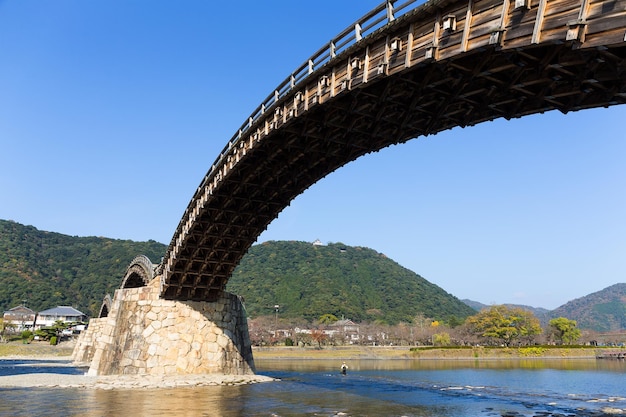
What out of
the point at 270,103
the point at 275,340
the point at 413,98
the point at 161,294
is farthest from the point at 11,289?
the point at 413,98

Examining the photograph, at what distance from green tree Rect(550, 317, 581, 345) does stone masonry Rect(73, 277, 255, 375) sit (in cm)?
8578

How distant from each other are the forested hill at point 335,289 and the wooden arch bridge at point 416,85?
112856 mm

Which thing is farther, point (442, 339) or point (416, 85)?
point (442, 339)

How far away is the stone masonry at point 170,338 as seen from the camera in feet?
122

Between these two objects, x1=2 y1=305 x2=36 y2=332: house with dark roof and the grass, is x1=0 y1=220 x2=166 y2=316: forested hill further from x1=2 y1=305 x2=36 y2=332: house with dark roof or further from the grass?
the grass

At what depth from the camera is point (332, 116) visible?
23516 millimetres

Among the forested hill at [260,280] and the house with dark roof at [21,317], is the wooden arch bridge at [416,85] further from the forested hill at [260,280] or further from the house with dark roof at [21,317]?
the forested hill at [260,280]

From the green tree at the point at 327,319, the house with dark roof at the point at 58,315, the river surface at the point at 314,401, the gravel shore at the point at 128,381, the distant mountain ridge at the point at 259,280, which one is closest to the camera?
the river surface at the point at 314,401

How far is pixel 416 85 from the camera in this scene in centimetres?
1897

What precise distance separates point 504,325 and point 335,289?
70039 mm

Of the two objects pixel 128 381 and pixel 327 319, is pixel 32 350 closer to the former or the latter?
pixel 128 381

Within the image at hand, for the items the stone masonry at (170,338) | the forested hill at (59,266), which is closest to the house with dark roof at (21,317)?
the forested hill at (59,266)

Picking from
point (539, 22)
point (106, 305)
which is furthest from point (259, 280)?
point (539, 22)

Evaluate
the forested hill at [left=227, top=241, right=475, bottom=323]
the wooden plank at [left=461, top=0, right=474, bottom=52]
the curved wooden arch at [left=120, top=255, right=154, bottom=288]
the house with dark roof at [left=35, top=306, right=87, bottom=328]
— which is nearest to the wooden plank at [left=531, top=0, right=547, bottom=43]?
the wooden plank at [left=461, top=0, right=474, bottom=52]
